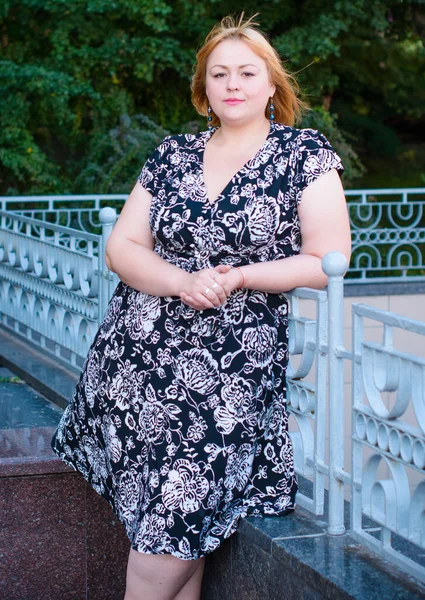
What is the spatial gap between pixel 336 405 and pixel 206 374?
0.34 m

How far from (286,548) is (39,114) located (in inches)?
361

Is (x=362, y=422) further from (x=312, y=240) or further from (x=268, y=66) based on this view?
(x=268, y=66)

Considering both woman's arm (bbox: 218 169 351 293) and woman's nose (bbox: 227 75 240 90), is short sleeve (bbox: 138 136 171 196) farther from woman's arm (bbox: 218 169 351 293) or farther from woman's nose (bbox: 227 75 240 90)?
woman's arm (bbox: 218 169 351 293)

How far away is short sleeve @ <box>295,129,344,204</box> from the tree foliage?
724cm

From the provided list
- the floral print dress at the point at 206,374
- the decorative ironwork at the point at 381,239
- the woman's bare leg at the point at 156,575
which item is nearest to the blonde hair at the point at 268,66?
the floral print dress at the point at 206,374

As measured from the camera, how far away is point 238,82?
258 centimetres

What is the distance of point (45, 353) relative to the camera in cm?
486

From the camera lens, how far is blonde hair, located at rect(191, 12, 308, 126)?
8.48 ft

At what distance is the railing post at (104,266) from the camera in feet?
12.6

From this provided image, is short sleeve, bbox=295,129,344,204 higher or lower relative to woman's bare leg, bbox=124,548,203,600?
higher

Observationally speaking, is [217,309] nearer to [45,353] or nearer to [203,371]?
[203,371]

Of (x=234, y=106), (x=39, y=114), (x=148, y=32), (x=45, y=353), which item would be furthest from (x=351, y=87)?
(x=234, y=106)

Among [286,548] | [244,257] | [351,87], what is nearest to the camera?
[286,548]

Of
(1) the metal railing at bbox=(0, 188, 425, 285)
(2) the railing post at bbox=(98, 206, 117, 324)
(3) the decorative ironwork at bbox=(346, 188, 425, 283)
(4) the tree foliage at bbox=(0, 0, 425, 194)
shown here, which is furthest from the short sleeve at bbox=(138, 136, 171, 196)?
(4) the tree foliage at bbox=(0, 0, 425, 194)
